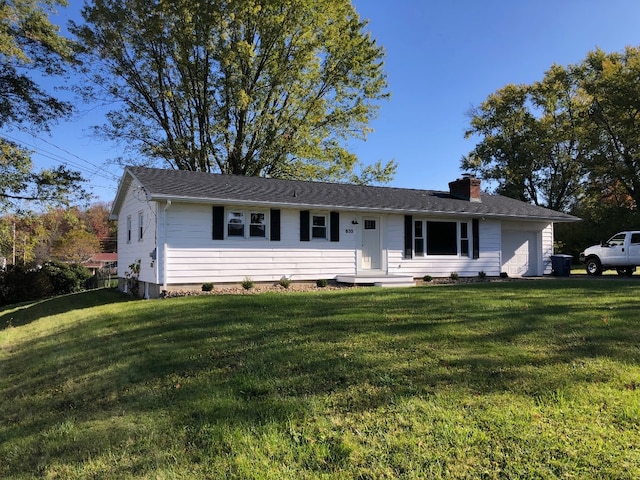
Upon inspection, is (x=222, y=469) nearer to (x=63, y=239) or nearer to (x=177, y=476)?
(x=177, y=476)

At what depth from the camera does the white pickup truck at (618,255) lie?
18844 mm

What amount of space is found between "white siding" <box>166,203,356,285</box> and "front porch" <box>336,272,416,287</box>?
482 mm

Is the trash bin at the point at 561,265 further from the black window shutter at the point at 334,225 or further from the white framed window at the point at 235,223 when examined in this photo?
the white framed window at the point at 235,223

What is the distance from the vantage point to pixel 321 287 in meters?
15.3

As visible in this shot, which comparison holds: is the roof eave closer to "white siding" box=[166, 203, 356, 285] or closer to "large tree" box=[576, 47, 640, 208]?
"white siding" box=[166, 203, 356, 285]

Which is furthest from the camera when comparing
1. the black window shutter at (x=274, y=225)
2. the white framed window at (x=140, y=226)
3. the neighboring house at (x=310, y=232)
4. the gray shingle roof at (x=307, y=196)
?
the white framed window at (x=140, y=226)

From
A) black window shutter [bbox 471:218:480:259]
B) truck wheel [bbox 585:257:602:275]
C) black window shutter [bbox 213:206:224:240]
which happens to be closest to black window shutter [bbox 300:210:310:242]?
black window shutter [bbox 213:206:224:240]

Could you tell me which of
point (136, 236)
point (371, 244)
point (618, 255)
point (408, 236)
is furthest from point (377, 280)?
point (618, 255)

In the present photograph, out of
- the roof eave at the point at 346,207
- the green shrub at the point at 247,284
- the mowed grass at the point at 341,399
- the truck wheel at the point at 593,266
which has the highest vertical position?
the roof eave at the point at 346,207

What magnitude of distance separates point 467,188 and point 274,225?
9.56 metres

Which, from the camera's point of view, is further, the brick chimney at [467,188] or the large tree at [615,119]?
the large tree at [615,119]

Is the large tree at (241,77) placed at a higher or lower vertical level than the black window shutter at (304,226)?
higher

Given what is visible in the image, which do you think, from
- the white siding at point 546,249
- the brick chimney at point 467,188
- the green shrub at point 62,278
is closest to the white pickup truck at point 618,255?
the white siding at point 546,249

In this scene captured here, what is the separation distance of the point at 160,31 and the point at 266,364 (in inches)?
949
